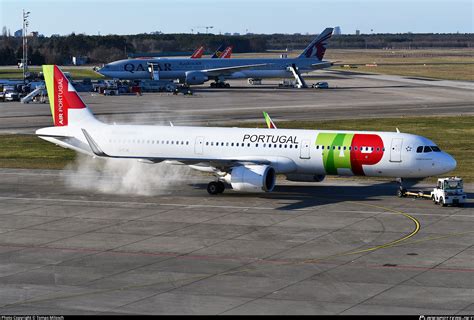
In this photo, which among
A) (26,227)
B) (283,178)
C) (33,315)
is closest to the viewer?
(33,315)

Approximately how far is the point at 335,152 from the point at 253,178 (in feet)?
17.5

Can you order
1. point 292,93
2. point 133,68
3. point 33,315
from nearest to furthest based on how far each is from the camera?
1. point 33,315
2. point 292,93
3. point 133,68

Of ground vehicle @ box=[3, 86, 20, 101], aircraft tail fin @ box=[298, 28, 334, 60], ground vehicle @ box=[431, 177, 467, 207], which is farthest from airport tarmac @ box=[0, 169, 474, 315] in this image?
aircraft tail fin @ box=[298, 28, 334, 60]

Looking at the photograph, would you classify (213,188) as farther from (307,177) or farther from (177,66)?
(177,66)

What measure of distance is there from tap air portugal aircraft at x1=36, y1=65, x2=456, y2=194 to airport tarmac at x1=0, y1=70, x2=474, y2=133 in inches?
1297

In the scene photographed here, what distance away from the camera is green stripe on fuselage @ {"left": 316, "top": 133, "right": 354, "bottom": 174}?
1932 inches

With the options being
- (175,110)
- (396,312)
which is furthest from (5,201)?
(175,110)

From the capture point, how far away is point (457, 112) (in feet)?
346

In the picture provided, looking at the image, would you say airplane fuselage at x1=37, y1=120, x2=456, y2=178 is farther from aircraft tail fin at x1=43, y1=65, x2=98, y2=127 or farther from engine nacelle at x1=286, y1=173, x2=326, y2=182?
aircraft tail fin at x1=43, y1=65, x2=98, y2=127

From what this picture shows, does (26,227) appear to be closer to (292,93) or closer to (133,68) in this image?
(292,93)

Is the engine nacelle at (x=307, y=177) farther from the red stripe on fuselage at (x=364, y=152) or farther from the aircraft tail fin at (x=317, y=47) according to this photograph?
the aircraft tail fin at (x=317, y=47)

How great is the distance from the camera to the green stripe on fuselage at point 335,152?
4906 cm

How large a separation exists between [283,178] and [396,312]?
99.5 feet

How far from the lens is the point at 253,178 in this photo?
47.8 m
